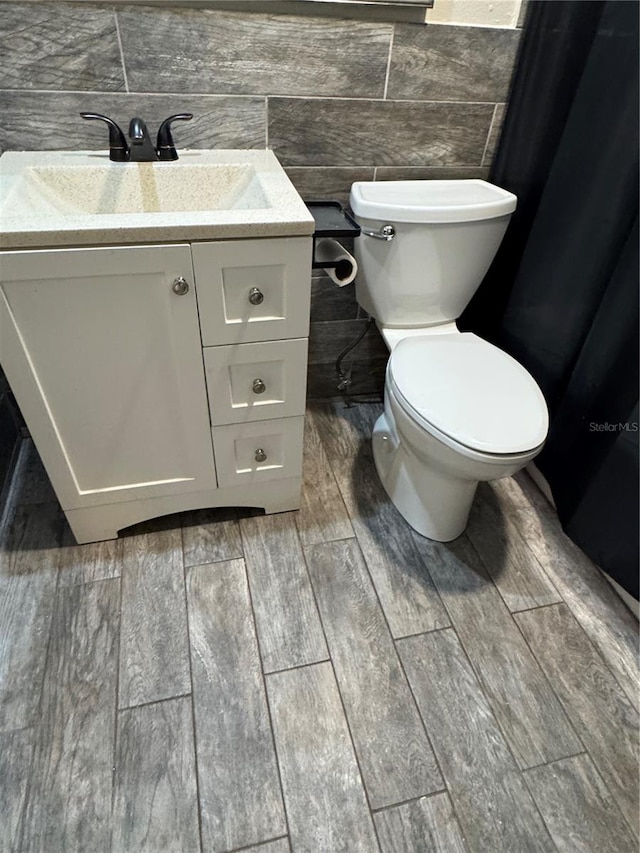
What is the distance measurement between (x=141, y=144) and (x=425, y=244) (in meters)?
0.72

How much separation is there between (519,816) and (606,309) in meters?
1.05

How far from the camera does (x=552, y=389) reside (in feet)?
4.68

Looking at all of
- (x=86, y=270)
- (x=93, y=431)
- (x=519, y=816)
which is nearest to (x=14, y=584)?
(x=93, y=431)

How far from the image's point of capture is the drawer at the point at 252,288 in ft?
3.28

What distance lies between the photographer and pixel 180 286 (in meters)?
1.00

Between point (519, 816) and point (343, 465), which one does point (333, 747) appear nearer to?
point (519, 816)

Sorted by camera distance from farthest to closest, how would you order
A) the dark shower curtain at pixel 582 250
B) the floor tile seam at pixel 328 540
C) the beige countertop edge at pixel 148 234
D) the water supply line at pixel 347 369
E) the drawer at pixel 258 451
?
1. the water supply line at pixel 347 369
2. the floor tile seam at pixel 328 540
3. the drawer at pixel 258 451
4. the dark shower curtain at pixel 582 250
5. the beige countertop edge at pixel 148 234

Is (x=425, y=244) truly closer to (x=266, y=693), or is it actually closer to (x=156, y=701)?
(x=266, y=693)

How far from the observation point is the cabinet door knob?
1.00 metres

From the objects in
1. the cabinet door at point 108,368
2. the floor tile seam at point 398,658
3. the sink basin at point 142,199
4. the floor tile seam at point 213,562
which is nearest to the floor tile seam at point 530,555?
the floor tile seam at point 398,658

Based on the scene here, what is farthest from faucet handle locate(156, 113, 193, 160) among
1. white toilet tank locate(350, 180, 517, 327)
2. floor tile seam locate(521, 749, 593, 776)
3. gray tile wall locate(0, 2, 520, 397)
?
floor tile seam locate(521, 749, 593, 776)

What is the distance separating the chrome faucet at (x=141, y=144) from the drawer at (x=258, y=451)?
66 centimetres

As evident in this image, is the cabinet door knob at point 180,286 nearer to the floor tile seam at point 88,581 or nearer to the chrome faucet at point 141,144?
the chrome faucet at point 141,144

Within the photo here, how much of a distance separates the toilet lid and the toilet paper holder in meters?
0.34
